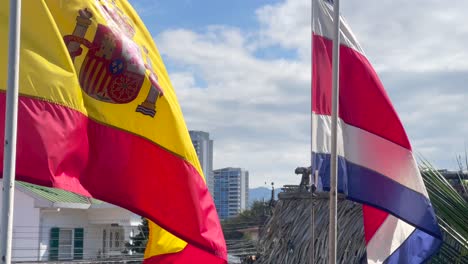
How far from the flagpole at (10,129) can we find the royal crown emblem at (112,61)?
848 mm

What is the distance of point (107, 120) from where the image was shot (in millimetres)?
7035

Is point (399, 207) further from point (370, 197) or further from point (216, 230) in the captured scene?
point (216, 230)

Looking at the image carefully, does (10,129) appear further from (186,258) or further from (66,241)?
(66,241)

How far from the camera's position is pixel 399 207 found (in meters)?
9.30

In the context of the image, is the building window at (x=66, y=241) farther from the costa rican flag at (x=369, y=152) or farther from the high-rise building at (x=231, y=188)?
the high-rise building at (x=231, y=188)

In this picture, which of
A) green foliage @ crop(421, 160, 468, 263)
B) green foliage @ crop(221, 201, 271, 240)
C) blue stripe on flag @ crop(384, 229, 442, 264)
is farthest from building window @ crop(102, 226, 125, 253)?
blue stripe on flag @ crop(384, 229, 442, 264)

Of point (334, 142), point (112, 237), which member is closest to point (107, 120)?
point (334, 142)

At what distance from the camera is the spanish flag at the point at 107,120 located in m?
6.46

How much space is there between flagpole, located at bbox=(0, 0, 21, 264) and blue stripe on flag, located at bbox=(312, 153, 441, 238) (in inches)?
138

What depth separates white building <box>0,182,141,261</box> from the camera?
23.8 metres

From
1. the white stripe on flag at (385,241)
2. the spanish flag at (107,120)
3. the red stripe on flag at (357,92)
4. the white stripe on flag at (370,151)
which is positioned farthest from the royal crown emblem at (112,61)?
the white stripe on flag at (385,241)

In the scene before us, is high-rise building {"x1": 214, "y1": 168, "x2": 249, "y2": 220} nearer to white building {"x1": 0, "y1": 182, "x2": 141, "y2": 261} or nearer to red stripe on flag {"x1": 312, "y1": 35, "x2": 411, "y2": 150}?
white building {"x1": 0, "y1": 182, "x2": 141, "y2": 261}

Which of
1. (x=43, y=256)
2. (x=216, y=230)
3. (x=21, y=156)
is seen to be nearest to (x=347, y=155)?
(x=216, y=230)

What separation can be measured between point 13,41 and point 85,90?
96 cm
